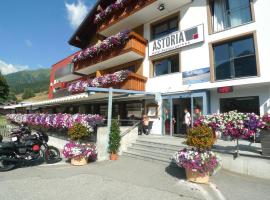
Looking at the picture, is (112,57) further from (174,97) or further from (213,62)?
(213,62)

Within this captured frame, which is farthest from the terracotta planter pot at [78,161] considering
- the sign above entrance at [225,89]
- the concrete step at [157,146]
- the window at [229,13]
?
the window at [229,13]

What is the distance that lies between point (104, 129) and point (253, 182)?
22.8ft

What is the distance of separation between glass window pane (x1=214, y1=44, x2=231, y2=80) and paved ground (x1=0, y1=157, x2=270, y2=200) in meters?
6.13

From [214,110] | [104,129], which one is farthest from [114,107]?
[214,110]

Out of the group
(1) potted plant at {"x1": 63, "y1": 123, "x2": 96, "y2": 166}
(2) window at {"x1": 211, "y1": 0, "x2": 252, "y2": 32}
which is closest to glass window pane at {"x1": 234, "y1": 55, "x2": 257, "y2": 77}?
(2) window at {"x1": 211, "y1": 0, "x2": 252, "y2": 32}

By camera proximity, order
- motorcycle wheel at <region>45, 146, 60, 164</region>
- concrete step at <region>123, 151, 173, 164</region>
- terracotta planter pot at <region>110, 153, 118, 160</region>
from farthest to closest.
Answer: terracotta planter pot at <region>110, 153, 118, 160</region> < motorcycle wheel at <region>45, 146, 60, 164</region> < concrete step at <region>123, 151, 173, 164</region>

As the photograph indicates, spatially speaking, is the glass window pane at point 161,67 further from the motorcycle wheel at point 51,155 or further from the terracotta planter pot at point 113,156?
the motorcycle wheel at point 51,155

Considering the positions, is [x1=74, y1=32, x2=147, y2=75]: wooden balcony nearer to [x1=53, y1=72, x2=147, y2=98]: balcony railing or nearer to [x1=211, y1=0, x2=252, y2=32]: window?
[x1=53, y1=72, x2=147, y2=98]: balcony railing

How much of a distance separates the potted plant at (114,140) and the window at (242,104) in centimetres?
608

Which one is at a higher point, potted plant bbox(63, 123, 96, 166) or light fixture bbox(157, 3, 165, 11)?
light fixture bbox(157, 3, 165, 11)

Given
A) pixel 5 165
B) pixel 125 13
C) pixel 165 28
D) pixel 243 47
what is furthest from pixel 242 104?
pixel 5 165

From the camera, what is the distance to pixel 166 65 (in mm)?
15250

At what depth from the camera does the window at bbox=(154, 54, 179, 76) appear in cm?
1472

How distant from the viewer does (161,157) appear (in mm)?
9484
